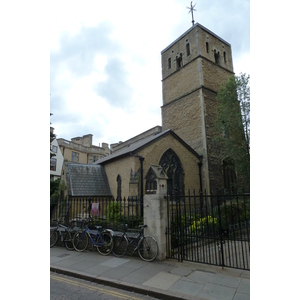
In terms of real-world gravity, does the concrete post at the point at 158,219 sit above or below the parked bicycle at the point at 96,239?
above

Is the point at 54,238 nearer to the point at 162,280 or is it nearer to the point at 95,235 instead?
the point at 95,235

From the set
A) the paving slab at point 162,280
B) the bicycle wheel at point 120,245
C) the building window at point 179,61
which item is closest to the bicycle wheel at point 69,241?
the bicycle wheel at point 120,245

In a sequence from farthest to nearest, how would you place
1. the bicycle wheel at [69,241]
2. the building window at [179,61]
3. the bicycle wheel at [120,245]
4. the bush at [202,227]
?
the building window at [179,61], the bicycle wheel at [69,241], the bicycle wheel at [120,245], the bush at [202,227]

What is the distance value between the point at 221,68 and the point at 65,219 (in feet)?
71.1

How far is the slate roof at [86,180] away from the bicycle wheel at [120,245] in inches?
291

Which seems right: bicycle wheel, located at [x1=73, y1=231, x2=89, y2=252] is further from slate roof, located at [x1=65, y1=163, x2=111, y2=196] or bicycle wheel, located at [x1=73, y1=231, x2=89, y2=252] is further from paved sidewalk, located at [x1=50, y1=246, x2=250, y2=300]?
slate roof, located at [x1=65, y1=163, x2=111, y2=196]

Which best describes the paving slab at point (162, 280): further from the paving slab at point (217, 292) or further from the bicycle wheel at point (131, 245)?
the bicycle wheel at point (131, 245)

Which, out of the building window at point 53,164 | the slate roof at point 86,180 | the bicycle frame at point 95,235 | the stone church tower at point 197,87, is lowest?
the bicycle frame at point 95,235

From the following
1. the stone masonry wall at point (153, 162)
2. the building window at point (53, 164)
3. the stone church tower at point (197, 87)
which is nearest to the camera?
the stone masonry wall at point (153, 162)

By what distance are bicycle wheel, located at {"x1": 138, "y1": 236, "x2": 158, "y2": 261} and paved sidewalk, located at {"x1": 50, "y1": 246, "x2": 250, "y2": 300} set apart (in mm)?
234

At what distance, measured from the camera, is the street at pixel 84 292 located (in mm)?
4695

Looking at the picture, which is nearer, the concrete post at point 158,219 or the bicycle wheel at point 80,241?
the concrete post at point 158,219

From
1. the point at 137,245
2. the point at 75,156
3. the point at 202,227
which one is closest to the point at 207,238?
the point at 202,227

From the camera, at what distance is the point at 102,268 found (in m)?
6.40
